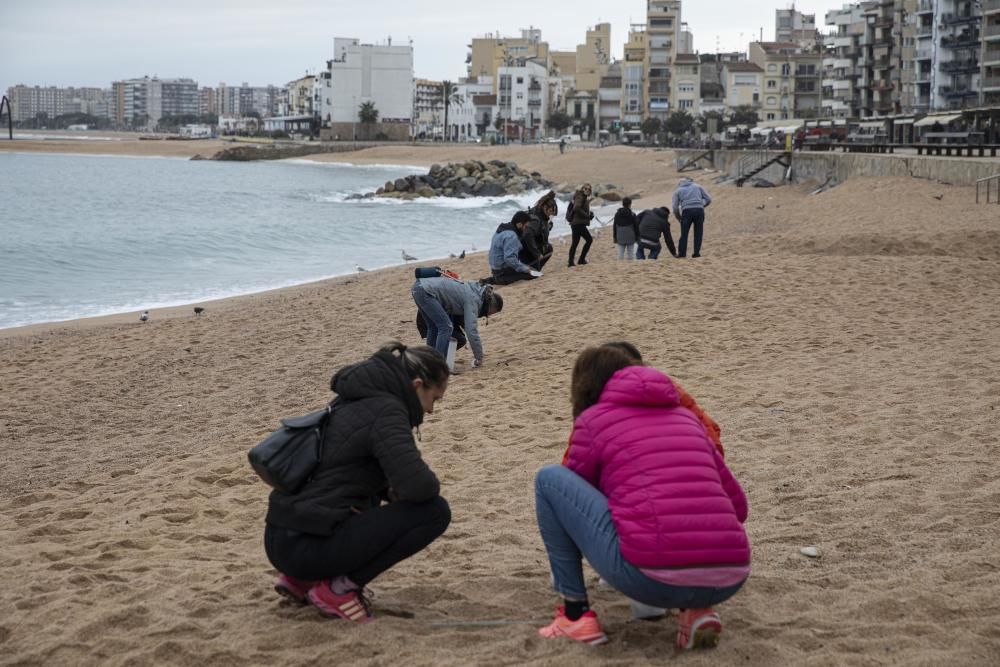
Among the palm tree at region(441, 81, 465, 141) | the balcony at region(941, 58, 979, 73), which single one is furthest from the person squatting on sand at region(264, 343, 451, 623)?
the palm tree at region(441, 81, 465, 141)

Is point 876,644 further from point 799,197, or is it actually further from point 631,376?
point 799,197

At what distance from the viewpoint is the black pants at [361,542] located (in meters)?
4.18

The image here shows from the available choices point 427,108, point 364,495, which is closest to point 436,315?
point 364,495

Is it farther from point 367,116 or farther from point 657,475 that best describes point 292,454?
point 367,116

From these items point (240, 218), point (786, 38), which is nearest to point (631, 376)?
point (240, 218)

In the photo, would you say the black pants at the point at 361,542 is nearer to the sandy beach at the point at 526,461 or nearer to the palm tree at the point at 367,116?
the sandy beach at the point at 526,461

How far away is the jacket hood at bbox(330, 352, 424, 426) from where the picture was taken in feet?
13.5

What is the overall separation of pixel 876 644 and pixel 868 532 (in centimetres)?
144

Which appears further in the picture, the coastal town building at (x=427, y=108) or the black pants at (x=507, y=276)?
the coastal town building at (x=427, y=108)

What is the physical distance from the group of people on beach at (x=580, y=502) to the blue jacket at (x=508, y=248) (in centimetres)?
941

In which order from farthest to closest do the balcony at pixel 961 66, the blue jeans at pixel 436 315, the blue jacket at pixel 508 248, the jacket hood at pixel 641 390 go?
the balcony at pixel 961 66
the blue jacket at pixel 508 248
the blue jeans at pixel 436 315
the jacket hood at pixel 641 390

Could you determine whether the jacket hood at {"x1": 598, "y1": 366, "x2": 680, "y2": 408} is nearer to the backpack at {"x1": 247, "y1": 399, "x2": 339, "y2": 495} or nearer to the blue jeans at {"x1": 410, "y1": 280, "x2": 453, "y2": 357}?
the backpack at {"x1": 247, "y1": 399, "x2": 339, "y2": 495}

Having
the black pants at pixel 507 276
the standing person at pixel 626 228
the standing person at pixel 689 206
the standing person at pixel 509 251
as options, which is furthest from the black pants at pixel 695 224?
the standing person at pixel 509 251

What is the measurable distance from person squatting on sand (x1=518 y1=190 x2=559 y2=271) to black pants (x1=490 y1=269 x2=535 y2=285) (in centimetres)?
49
